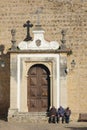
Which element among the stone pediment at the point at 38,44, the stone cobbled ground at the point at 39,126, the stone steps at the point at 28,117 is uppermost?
the stone pediment at the point at 38,44

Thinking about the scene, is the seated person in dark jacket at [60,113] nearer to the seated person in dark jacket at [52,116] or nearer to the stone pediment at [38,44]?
the seated person in dark jacket at [52,116]

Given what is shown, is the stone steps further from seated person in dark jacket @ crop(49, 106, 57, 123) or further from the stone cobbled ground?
the stone cobbled ground

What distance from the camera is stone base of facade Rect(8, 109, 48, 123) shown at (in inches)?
852

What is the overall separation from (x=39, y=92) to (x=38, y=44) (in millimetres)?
2118

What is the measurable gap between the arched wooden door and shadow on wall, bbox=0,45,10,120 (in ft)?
3.67

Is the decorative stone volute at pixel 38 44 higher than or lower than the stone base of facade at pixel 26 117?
higher

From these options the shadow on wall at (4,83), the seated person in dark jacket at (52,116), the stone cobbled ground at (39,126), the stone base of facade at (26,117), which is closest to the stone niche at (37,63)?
the stone base of facade at (26,117)

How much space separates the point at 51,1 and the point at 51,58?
282 cm

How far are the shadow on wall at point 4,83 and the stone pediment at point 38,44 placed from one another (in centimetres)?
126

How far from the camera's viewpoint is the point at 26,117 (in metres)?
21.7

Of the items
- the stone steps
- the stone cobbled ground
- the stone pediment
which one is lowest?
the stone cobbled ground

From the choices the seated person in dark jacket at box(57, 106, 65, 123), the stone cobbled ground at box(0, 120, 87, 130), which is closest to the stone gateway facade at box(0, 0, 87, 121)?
the seated person in dark jacket at box(57, 106, 65, 123)

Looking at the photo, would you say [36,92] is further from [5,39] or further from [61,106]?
[5,39]

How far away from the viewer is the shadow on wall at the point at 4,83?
2328 centimetres
